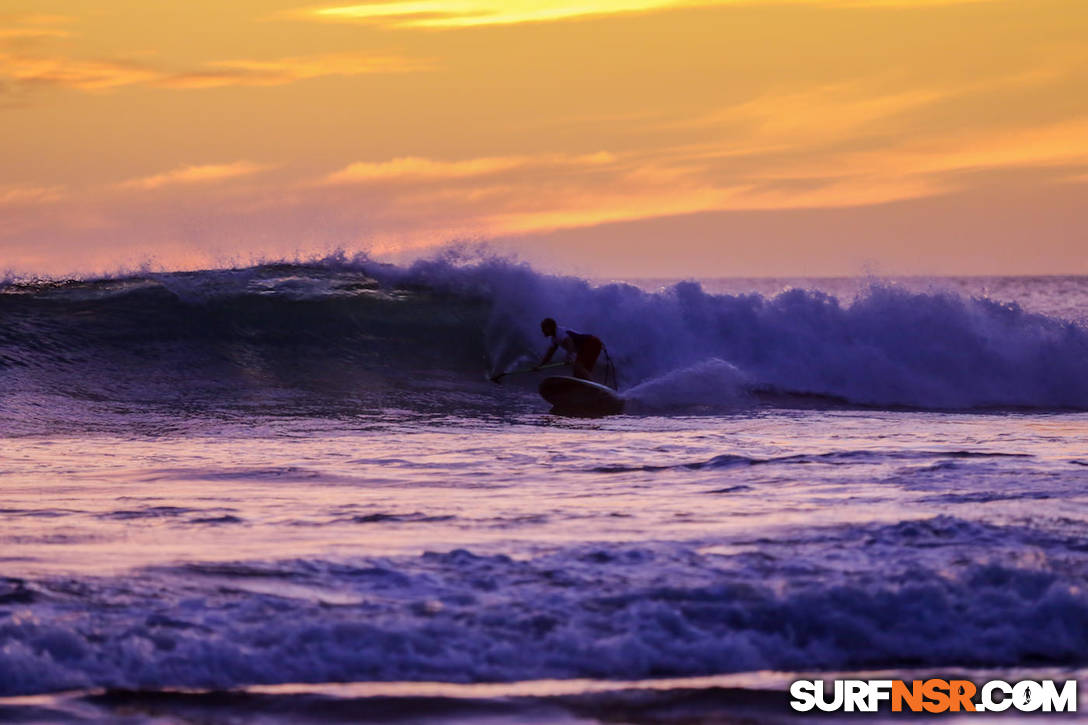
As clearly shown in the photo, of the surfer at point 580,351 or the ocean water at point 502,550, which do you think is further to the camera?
the surfer at point 580,351

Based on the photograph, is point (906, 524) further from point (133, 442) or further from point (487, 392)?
point (487, 392)

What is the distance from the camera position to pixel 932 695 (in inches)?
173

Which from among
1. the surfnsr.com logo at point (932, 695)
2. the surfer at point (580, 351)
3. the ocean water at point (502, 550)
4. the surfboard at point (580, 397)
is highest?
the surfer at point (580, 351)

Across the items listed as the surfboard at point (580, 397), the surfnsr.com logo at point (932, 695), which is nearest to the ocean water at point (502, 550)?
the surfnsr.com logo at point (932, 695)

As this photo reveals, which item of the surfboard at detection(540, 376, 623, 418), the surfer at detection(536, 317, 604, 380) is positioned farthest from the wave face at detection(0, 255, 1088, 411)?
the surfboard at detection(540, 376, 623, 418)

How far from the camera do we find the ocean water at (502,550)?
451 cm

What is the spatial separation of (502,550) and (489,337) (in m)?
13.3

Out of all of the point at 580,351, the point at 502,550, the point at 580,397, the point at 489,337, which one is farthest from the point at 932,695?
the point at 489,337

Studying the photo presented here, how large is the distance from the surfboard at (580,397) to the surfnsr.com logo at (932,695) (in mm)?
10263

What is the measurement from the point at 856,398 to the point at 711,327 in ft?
10.3

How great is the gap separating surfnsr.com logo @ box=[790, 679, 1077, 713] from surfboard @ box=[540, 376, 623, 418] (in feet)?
33.7

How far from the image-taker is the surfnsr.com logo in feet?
14.1

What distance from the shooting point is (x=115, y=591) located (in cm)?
532

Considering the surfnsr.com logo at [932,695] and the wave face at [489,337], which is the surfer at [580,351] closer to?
the wave face at [489,337]
